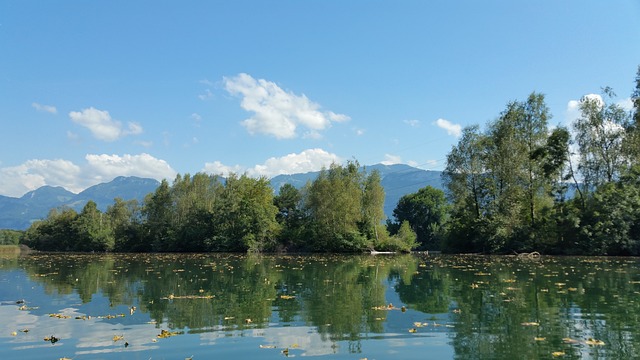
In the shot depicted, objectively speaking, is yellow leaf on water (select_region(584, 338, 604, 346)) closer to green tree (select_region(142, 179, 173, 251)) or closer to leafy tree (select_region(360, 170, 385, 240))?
leafy tree (select_region(360, 170, 385, 240))

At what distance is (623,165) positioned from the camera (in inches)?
2031

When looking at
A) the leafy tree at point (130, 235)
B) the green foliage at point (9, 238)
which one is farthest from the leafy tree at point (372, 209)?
the green foliage at point (9, 238)

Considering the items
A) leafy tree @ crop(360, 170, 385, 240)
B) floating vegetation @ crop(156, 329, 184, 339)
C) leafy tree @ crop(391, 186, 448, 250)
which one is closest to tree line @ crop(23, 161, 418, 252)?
leafy tree @ crop(360, 170, 385, 240)

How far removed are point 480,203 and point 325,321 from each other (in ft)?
170

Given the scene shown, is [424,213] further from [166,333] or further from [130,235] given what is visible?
[166,333]

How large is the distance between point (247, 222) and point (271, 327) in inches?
2535

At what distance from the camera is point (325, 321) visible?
12094 millimetres

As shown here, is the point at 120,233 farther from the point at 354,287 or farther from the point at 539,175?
the point at 354,287

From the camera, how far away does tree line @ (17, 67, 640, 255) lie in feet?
165

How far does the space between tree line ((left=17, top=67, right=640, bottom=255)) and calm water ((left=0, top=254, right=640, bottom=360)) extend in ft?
110

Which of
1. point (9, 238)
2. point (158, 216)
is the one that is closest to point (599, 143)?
point (158, 216)

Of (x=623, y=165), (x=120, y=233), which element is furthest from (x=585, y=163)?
(x=120, y=233)

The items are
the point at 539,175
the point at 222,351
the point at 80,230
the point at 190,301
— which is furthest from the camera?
the point at 80,230

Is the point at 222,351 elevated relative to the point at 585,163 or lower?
lower
